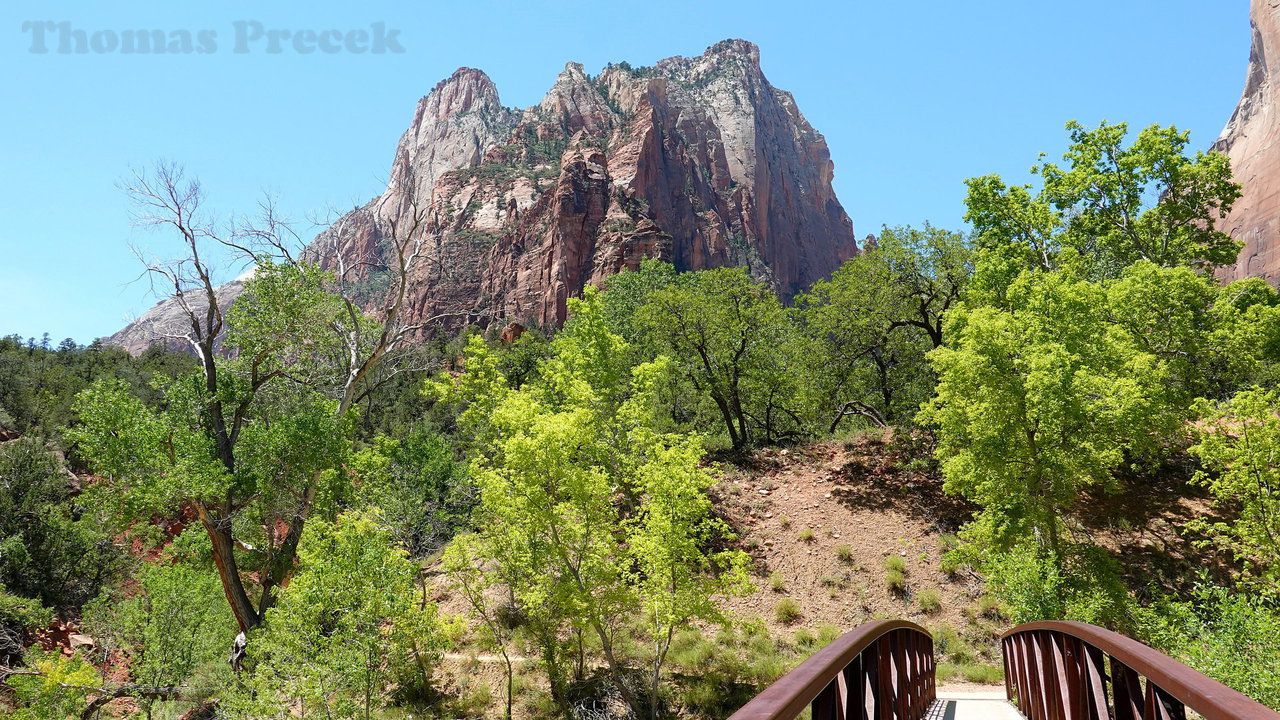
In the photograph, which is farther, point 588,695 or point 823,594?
point 823,594

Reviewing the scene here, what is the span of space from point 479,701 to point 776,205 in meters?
144

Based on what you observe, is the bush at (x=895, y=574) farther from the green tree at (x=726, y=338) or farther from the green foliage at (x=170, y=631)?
the green foliage at (x=170, y=631)

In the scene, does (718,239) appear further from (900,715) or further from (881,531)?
(900,715)

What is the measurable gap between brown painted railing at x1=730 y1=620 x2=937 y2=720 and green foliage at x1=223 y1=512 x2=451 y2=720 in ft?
34.0

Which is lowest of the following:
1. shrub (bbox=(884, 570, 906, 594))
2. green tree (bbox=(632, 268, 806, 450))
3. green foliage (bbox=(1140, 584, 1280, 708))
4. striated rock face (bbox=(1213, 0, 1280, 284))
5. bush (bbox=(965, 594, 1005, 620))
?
bush (bbox=(965, 594, 1005, 620))

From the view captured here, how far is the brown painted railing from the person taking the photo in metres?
1.86

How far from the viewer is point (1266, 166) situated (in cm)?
7644

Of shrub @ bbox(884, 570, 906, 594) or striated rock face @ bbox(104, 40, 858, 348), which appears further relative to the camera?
striated rock face @ bbox(104, 40, 858, 348)

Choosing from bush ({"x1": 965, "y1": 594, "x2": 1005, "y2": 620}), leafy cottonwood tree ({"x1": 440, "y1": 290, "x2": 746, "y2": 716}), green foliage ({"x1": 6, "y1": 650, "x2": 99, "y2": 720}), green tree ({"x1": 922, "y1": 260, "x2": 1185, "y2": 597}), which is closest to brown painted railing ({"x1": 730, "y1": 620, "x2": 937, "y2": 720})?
leafy cottonwood tree ({"x1": 440, "y1": 290, "x2": 746, "y2": 716})

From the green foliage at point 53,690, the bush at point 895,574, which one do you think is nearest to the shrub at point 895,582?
the bush at point 895,574

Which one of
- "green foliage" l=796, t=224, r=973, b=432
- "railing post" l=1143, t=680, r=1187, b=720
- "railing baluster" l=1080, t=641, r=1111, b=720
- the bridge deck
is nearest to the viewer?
"railing post" l=1143, t=680, r=1187, b=720

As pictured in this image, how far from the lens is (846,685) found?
9.53 ft

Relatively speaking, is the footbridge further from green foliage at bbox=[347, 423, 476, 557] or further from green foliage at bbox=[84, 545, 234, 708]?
green foliage at bbox=[84, 545, 234, 708]

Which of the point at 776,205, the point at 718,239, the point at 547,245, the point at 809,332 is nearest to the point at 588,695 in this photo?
the point at 809,332
